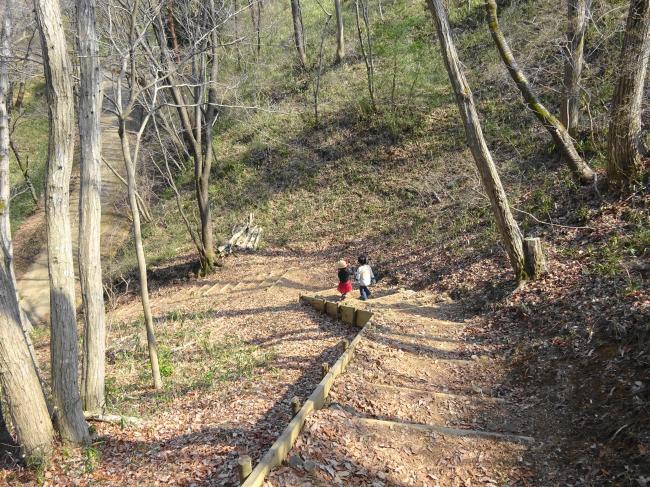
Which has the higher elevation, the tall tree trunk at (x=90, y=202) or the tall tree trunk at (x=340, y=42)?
the tall tree trunk at (x=340, y=42)

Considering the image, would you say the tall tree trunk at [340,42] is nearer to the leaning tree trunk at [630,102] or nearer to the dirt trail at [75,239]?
the dirt trail at [75,239]

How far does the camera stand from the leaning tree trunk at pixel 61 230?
18.6 feet

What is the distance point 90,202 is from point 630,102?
33.1 ft

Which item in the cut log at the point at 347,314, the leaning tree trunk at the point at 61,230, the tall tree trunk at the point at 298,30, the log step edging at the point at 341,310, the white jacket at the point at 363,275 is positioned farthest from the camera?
the tall tree trunk at the point at 298,30

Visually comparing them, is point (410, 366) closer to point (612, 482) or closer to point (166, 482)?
point (612, 482)

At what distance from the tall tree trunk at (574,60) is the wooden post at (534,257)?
6.48 metres

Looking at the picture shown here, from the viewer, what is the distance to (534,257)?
29.4ft

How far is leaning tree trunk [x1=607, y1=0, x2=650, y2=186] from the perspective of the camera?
888cm

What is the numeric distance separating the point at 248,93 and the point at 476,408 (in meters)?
24.4

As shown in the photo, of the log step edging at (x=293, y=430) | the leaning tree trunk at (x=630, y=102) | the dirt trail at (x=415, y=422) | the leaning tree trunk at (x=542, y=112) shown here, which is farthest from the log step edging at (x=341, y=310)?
the leaning tree trunk at (x=542, y=112)

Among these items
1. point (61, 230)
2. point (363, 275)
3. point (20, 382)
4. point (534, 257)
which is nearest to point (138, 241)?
point (61, 230)

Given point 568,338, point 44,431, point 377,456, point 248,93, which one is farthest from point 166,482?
point 248,93

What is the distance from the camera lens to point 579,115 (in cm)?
1405

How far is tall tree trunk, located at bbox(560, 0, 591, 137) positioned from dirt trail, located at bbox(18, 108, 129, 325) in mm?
14364
